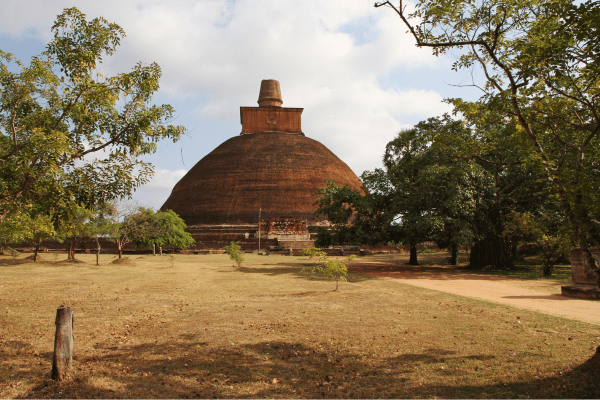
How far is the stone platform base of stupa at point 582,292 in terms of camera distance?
30.4ft

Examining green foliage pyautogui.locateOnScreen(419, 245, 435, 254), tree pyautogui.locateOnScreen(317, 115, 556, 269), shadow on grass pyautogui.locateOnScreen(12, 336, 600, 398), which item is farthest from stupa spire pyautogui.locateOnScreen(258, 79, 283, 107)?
shadow on grass pyautogui.locateOnScreen(12, 336, 600, 398)

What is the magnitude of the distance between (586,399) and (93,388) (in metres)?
4.79

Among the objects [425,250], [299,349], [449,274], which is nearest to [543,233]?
[449,274]

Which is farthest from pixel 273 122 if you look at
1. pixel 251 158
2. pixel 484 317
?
pixel 484 317

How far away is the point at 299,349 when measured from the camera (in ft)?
17.4

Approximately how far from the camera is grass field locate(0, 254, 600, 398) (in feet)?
13.3

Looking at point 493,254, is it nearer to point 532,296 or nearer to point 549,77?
point 532,296

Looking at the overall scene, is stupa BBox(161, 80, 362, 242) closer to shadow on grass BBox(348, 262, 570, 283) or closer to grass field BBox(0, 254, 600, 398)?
A: shadow on grass BBox(348, 262, 570, 283)

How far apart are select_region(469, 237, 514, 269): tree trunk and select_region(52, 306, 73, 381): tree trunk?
18.7m

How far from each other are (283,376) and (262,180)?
3822 centimetres

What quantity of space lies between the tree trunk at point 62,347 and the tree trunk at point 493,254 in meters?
18.7

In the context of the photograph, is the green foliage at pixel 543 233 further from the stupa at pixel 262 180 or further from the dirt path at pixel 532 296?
the stupa at pixel 262 180

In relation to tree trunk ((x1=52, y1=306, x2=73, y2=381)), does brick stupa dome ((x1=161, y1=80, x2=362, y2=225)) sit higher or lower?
higher

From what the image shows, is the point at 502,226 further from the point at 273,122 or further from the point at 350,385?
A: the point at 273,122
